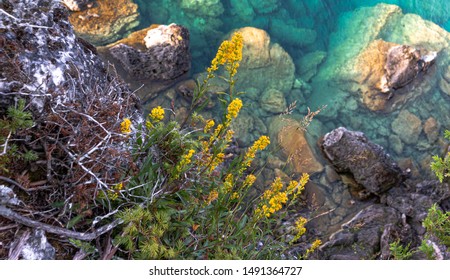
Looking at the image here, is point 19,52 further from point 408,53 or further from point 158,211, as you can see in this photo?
point 408,53

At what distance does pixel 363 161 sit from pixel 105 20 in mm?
5147

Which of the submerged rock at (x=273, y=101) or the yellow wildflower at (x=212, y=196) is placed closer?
the yellow wildflower at (x=212, y=196)

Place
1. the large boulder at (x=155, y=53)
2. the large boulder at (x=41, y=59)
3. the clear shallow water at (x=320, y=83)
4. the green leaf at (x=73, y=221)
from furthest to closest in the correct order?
the clear shallow water at (x=320, y=83) → the large boulder at (x=155, y=53) → the large boulder at (x=41, y=59) → the green leaf at (x=73, y=221)

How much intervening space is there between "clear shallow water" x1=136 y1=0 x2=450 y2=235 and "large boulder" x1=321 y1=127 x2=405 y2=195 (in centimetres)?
33

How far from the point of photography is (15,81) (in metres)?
2.43

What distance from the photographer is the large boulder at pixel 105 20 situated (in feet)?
22.7

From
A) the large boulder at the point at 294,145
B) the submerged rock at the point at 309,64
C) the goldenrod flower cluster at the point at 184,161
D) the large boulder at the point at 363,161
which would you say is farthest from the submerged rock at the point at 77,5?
the goldenrod flower cluster at the point at 184,161

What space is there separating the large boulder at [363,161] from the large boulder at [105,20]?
4179 mm

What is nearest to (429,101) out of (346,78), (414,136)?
(414,136)

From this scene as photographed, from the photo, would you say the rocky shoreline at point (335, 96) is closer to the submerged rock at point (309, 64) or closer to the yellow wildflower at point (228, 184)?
the submerged rock at point (309, 64)

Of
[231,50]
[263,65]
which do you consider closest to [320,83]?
[263,65]

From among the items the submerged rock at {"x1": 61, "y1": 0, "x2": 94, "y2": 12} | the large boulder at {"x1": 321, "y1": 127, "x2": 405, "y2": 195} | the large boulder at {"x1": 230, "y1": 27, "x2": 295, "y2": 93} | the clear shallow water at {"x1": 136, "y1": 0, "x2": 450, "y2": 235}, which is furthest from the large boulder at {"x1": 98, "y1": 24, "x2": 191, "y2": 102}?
the large boulder at {"x1": 321, "y1": 127, "x2": 405, "y2": 195}

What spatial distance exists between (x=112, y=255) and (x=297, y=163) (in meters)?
4.46

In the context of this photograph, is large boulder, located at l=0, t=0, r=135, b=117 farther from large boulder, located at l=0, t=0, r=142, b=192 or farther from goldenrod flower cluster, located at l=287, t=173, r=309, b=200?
goldenrod flower cluster, located at l=287, t=173, r=309, b=200
